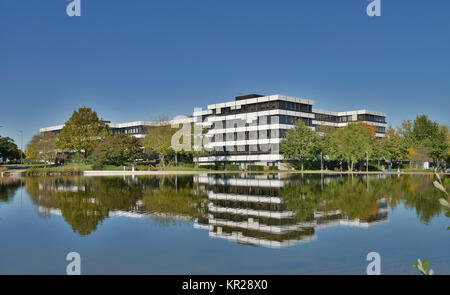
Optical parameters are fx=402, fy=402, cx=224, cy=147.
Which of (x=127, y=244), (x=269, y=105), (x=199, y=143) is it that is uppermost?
(x=269, y=105)

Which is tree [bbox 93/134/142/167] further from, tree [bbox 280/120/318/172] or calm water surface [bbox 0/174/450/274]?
calm water surface [bbox 0/174/450/274]

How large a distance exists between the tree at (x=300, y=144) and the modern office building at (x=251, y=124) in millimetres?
6891

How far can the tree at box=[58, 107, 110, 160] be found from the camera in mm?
93500

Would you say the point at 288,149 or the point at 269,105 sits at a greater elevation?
the point at 269,105

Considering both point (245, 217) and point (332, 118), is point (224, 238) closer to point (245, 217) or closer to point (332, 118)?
point (245, 217)

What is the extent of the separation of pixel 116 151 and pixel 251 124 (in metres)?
35.8

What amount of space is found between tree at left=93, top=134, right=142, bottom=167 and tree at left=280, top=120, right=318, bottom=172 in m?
32.1

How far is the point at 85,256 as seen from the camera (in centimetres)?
930

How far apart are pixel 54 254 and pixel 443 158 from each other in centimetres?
9078

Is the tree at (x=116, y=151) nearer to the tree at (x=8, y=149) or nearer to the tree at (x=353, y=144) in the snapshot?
the tree at (x=353, y=144)

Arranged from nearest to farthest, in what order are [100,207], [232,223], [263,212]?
[232,223] → [263,212] → [100,207]

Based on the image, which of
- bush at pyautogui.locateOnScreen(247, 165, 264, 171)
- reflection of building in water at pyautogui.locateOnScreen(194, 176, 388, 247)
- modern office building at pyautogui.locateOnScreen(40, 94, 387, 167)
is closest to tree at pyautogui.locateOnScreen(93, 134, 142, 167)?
modern office building at pyautogui.locateOnScreen(40, 94, 387, 167)
